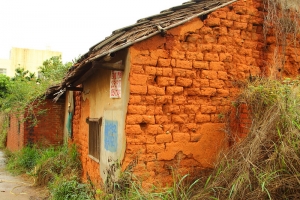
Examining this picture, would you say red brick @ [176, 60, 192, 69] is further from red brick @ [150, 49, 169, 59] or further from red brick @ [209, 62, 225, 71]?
red brick @ [209, 62, 225, 71]

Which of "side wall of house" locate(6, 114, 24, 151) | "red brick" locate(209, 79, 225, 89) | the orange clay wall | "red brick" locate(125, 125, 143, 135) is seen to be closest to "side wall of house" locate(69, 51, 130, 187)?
the orange clay wall

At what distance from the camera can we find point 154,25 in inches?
193

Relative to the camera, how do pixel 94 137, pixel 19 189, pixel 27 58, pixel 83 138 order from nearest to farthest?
pixel 94 137
pixel 83 138
pixel 19 189
pixel 27 58

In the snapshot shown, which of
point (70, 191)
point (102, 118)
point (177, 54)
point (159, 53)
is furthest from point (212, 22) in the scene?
point (70, 191)

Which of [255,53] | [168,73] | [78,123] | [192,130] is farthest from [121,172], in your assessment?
[78,123]

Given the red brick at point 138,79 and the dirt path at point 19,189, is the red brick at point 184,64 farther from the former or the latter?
the dirt path at point 19,189

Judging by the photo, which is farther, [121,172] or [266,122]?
[121,172]

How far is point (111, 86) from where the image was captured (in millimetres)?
5246

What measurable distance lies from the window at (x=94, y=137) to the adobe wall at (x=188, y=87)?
1606 millimetres

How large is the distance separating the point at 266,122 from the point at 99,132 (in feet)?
10.6

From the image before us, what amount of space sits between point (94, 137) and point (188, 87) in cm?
253

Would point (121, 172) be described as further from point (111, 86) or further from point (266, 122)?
point (266, 122)

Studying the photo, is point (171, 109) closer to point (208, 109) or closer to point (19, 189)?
point (208, 109)

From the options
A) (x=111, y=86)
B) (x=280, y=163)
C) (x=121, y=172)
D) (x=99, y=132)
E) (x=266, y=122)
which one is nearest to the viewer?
(x=280, y=163)
